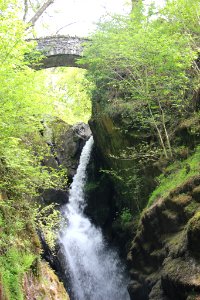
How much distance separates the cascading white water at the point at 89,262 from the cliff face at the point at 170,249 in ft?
10.9

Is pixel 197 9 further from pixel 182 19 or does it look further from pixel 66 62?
pixel 66 62

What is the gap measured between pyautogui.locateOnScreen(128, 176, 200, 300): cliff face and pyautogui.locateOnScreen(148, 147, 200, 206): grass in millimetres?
389

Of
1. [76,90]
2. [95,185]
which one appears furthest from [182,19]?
[76,90]

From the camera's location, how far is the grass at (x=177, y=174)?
870 cm

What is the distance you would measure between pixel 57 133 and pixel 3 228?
12648mm

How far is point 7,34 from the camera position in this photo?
731 centimetres

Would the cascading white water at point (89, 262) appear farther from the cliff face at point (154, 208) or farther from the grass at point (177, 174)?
the grass at point (177, 174)

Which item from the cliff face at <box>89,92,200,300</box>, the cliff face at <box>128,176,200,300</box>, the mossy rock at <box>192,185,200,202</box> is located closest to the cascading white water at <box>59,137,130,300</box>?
the cliff face at <box>89,92,200,300</box>

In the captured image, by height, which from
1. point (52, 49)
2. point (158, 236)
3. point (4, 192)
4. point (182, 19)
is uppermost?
point (52, 49)

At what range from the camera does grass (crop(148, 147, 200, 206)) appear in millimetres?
8703

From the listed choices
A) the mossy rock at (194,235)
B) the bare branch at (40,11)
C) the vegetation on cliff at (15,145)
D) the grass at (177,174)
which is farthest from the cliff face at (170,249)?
the bare branch at (40,11)

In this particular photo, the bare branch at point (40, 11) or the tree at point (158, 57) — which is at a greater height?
the bare branch at point (40, 11)

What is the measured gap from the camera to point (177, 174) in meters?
9.47

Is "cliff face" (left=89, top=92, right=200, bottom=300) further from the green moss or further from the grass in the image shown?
the green moss
